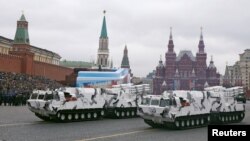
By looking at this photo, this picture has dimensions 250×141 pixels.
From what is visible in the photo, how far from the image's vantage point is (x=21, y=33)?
84562 millimetres

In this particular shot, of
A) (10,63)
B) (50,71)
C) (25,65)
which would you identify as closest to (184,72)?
(50,71)

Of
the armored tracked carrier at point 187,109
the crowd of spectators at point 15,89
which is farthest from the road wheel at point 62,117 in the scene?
the crowd of spectators at point 15,89

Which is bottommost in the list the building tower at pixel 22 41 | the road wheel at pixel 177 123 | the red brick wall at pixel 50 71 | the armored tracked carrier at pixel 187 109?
the road wheel at pixel 177 123

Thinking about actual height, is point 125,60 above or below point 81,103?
above

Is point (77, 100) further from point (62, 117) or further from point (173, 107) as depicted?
point (173, 107)

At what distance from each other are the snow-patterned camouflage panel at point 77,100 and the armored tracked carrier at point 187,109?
200 inches

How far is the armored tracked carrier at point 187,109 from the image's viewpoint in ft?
77.8

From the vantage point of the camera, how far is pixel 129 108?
3238cm

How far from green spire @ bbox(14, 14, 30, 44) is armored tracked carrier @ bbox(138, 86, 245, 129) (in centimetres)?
6173

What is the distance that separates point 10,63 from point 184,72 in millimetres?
74315

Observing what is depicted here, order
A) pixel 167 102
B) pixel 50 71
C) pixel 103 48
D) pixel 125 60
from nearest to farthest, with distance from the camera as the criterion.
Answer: pixel 167 102
pixel 50 71
pixel 103 48
pixel 125 60

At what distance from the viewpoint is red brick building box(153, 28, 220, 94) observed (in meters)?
130

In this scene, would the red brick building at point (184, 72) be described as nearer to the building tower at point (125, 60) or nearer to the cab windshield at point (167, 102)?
the building tower at point (125, 60)

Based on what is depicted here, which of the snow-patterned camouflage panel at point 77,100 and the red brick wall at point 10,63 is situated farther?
the red brick wall at point 10,63
